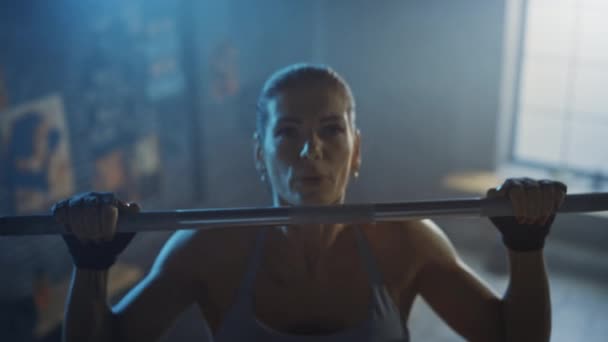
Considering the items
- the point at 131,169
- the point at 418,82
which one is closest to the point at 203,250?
the point at 131,169

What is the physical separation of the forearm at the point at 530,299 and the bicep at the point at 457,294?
0.04m

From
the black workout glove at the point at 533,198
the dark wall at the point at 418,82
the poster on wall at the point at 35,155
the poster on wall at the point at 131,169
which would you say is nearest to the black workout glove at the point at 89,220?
the black workout glove at the point at 533,198

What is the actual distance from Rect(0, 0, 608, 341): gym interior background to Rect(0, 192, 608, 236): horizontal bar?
1812 millimetres

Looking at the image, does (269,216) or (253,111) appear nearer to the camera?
(269,216)

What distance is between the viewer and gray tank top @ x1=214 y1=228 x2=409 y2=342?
48.9 inches

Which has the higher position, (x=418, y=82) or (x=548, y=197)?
(x=548, y=197)

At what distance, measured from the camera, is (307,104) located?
52.7 inches

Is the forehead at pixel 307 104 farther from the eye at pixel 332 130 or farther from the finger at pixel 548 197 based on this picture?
the finger at pixel 548 197

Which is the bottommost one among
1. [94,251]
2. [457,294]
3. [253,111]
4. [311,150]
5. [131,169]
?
[131,169]

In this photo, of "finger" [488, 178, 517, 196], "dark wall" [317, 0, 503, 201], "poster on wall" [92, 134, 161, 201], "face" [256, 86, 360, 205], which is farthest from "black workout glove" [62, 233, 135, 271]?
"dark wall" [317, 0, 503, 201]

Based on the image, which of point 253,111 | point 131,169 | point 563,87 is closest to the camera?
point 131,169

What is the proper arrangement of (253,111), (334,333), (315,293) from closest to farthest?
(334,333), (315,293), (253,111)

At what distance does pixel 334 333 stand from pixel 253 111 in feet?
9.82

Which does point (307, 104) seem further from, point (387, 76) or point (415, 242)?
point (387, 76)
